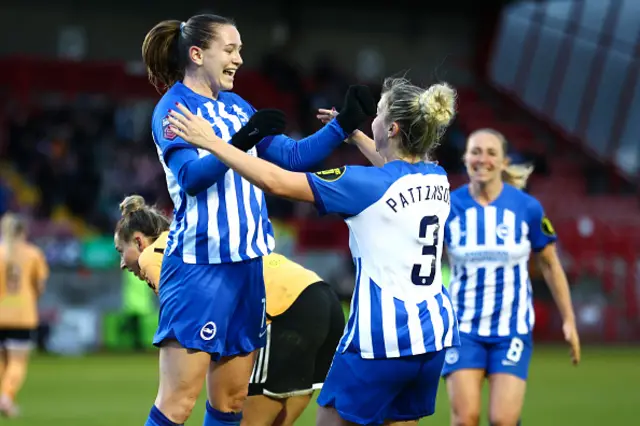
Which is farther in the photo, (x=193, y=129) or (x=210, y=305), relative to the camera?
(x=210, y=305)

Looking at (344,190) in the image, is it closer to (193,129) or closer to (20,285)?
(193,129)

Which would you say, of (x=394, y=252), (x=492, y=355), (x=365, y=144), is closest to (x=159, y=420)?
(x=394, y=252)

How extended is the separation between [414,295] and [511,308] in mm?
2386

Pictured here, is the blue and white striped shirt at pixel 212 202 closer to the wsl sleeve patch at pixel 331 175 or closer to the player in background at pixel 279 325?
the wsl sleeve patch at pixel 331 175

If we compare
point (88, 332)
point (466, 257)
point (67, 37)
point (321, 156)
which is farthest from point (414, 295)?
point (67, 37)

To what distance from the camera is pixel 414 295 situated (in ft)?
15.2

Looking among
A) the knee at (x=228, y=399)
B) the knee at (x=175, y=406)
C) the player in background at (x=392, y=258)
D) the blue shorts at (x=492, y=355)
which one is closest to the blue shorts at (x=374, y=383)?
the player in background at (x=392, y=258)

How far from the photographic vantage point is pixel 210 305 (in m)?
4.79

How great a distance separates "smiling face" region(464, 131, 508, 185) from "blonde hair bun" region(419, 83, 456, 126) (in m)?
2.34

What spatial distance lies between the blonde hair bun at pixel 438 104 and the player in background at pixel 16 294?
307 inches

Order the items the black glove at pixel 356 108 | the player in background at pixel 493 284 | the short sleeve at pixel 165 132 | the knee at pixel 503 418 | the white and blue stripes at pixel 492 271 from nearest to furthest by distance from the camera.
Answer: the short sleeve at pixel 165 132 → the black glove at pixel 356 108 → the knee at pixel 503 418 → the player in background at pixel 493 284 → the white and blue stripes at pixel 492 271

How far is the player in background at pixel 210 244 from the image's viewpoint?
4.78 m

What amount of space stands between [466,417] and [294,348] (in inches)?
58.6

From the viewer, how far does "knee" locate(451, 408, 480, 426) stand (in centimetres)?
659
